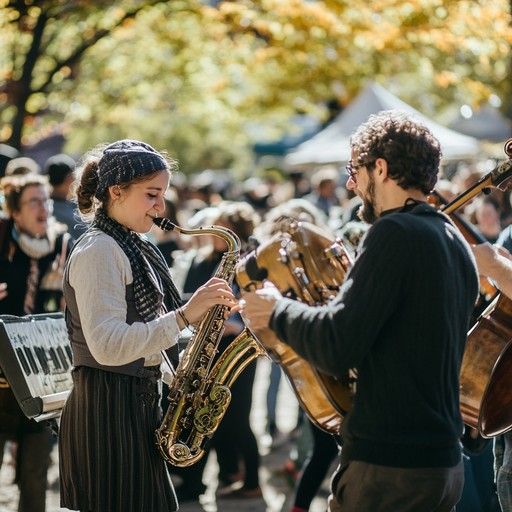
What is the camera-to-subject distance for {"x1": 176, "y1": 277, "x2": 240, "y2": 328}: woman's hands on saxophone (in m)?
3.50

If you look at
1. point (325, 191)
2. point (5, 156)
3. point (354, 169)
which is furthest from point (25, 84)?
point (354, 169)

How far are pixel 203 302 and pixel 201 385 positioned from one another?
0.45m

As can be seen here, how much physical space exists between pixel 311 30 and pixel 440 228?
9.28m

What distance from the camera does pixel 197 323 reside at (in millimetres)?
3824

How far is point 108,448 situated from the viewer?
11.5 ft

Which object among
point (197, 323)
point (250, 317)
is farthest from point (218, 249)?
point (250, 317)

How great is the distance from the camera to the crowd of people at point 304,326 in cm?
278

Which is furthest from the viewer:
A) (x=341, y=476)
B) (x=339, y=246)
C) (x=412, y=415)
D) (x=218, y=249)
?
(x=218, y=249)

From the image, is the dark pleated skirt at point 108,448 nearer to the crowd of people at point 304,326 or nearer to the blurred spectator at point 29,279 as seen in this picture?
the crowd of people at point 304,326

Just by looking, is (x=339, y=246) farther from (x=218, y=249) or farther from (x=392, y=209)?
(x=218, y=249)

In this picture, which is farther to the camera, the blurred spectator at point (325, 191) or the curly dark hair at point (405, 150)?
the blurred spectator at point (325, 191)

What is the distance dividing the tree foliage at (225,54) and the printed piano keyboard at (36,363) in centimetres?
427

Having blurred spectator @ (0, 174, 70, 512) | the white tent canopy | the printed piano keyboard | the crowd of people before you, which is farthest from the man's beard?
the white tent canopy

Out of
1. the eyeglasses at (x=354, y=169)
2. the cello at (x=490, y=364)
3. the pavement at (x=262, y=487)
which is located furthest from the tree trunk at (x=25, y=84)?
the eyeglasses at (x=354, y=169)
